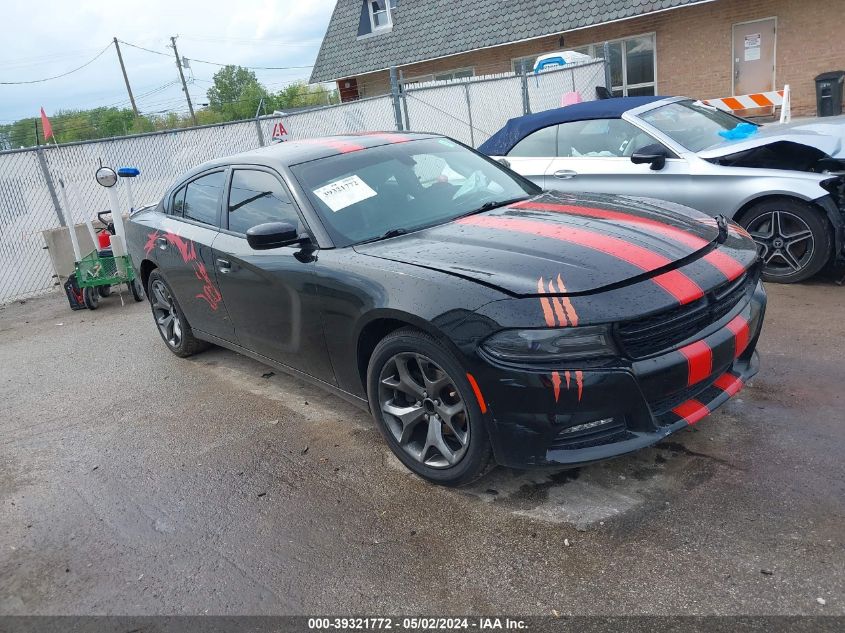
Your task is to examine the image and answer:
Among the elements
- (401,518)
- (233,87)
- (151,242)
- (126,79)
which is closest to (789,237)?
(401,518)

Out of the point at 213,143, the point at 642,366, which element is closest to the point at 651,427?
the point at 642,366

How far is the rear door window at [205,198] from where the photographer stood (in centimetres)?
448

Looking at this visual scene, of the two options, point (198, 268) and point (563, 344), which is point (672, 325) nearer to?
point (563, 344)

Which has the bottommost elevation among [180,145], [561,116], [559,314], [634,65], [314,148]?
[559,314]

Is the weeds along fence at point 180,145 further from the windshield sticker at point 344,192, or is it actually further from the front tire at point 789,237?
the front tire at point 789,237

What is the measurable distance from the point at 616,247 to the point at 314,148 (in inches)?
81.5

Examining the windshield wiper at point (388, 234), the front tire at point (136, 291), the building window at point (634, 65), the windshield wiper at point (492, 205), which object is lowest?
the front tire at point (136, 291)

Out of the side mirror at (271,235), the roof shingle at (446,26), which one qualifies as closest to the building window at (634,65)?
the roof shingle at (446,26)

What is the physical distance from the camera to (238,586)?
2715 mm

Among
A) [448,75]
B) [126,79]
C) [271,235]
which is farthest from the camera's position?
[126,79]

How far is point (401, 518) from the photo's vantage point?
301 centimetres

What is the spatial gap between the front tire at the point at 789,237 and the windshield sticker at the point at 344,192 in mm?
3302

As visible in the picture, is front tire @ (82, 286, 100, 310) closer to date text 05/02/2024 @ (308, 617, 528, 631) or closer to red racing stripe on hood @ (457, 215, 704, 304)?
red racing stripe on hood @ (457, 215, 704, 304)

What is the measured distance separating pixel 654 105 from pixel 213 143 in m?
6.97
